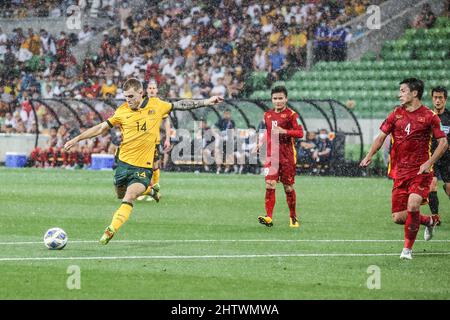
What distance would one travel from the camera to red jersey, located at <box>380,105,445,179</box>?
43.1 ft

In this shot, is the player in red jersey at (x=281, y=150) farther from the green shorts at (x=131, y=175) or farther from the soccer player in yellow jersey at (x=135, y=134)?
the green shorts at (x=131, y=175)

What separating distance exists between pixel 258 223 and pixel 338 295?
25.4ft

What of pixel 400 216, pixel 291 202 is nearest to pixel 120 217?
pixel 400 216

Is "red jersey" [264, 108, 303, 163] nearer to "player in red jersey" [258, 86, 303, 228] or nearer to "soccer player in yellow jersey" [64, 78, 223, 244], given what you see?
"player in red jersey" [258, 86, 303, 228]

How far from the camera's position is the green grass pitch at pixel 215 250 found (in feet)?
33.8

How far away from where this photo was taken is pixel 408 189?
13.2 metres

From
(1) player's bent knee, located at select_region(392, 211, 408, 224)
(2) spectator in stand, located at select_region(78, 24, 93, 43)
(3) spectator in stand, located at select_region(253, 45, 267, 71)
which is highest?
(2) spectator in stand, located at select_region(78, 24, 93, 43)

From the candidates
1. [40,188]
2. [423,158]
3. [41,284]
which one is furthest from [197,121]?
[41,284]

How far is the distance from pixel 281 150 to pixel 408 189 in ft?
15.3

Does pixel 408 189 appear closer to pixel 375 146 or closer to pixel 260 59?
pixel 375 146

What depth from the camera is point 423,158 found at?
13.2m

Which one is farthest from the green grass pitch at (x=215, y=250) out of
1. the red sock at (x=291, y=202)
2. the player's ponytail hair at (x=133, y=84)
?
the player's ponytail hair at (x=133, y=84)

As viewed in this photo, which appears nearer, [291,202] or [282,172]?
[291,202]

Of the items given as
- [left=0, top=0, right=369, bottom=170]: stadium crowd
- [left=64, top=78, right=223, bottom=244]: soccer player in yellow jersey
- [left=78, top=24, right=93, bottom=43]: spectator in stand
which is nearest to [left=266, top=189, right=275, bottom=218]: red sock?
[left=64, top=78, right=223, bottom=244]: soccer player in yellow jersey
